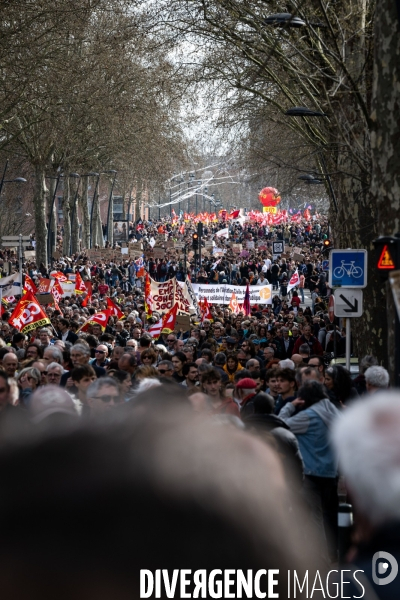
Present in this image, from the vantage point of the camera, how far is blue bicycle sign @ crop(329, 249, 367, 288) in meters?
Result: 12.7

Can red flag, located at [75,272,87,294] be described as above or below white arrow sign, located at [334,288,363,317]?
below

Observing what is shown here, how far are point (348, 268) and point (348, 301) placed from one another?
1.35ft

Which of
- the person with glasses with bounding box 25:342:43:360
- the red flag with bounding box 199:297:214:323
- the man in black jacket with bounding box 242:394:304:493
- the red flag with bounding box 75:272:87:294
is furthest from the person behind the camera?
the red flag with bounding box 75:272:87:294

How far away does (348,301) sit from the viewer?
12625 mm

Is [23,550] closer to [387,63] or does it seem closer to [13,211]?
[387,63]

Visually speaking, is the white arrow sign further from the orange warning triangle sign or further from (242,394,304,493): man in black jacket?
(242,394,304,493): man in black jacket

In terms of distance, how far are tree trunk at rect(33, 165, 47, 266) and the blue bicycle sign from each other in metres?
34.3

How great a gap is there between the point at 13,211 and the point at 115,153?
2457cm

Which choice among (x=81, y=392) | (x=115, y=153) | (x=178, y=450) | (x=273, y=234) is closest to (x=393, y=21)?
(x=81, y=392)

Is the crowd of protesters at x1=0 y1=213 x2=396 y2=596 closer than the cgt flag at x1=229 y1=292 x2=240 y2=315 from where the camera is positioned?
Yes

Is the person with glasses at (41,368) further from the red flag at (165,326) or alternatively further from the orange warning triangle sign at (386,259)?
the red flag at (165,326)

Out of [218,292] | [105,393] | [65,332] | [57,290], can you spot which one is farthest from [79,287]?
[105,393]

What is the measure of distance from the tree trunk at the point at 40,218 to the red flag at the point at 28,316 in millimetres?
28342

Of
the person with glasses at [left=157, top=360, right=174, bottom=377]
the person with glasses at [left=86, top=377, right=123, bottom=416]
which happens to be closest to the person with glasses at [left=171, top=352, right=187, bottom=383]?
the person with glasses at [left=157, top=360, right=174, bottom=377]
